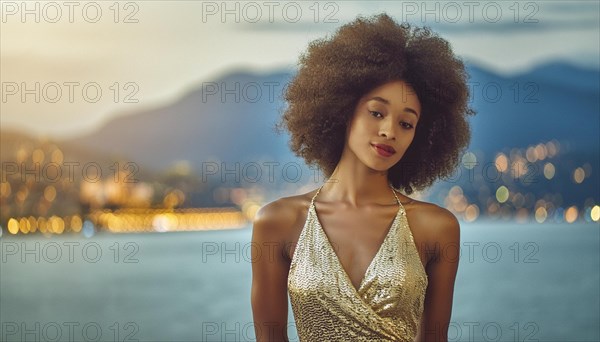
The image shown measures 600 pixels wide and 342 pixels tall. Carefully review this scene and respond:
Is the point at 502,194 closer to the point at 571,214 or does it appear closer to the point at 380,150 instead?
the point at 571,214

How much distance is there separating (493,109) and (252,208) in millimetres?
1758

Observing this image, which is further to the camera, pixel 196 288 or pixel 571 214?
pixel 196 288

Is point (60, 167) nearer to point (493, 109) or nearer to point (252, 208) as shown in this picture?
point (252, 208)

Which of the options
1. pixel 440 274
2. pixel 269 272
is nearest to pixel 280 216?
pixel 269 272

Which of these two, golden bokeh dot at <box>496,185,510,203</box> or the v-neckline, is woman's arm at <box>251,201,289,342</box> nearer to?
the v-neckline

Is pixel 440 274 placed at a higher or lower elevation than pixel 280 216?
lower

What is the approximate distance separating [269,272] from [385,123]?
60cm

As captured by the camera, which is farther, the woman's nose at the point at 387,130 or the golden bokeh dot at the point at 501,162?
the golden bokeh dot at the point at 501,162

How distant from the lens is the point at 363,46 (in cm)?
292

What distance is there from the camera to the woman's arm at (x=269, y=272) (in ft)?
9.71

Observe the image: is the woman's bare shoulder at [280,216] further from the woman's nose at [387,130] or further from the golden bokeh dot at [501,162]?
the golden bokeh dot at [501,162]

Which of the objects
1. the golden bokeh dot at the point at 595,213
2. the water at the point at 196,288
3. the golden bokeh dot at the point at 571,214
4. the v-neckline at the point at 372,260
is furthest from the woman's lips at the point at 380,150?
the golden bokeh dot at the point at 595,213

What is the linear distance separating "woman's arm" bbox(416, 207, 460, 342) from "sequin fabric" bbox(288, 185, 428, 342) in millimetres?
72

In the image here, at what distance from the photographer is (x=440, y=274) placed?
2.99 m
